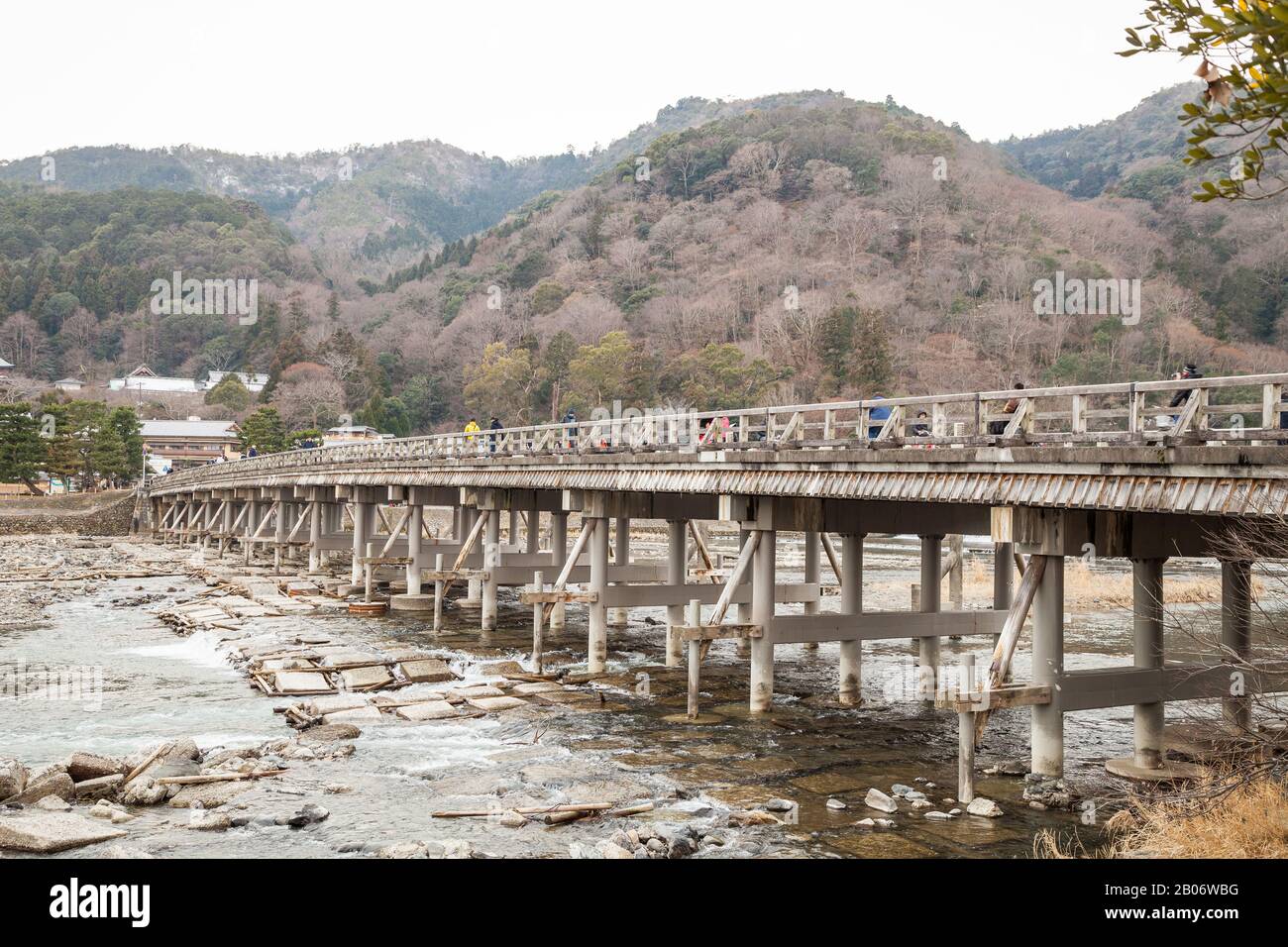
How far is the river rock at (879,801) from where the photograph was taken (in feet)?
41.1

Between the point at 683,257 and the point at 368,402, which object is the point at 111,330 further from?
the point at 683,257

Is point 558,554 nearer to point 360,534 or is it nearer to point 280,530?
point 360,534

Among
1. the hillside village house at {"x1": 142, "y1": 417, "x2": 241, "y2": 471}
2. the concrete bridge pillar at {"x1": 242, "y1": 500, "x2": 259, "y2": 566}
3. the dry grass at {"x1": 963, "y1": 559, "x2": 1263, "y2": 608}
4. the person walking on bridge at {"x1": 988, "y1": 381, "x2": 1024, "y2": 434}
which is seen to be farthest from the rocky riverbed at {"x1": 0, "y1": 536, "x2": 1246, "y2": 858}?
the hillside village house at {"x1": 142, "y1": 417, "x2": 241, "y2": 471}

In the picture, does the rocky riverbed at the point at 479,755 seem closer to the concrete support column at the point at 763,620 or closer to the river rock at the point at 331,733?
the river rock at the point at 331,733

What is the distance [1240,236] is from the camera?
79250mm

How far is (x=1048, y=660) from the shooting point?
1250 centimetres

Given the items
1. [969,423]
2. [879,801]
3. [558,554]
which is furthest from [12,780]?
[558,554]

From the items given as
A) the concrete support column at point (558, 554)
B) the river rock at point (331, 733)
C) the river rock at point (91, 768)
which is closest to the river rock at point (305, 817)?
the river rock at point (91, 768)

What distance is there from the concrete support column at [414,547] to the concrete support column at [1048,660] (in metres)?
22.7

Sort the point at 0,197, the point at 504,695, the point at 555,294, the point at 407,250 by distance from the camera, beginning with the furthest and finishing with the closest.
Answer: the point at 407,250 → the point at 0,197 → the point at 555,294 → the point at 504,695

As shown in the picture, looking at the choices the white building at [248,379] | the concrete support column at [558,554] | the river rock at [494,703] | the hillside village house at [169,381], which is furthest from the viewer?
the hillside village house at [169,381]
